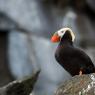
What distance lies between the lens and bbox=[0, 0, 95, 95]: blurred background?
16859 millimetres

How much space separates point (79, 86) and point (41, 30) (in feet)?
35.2

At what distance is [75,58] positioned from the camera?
7203 mm

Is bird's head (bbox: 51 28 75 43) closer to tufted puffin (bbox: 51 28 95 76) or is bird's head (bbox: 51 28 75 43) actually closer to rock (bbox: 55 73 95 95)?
tufted puffin (bbox: 51 28 95 76)

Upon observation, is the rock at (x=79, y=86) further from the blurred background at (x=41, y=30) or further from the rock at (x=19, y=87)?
the blurred background at (x=41, y=30)

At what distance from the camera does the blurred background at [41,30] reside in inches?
664

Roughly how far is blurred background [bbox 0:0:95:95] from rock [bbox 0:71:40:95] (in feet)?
30.6

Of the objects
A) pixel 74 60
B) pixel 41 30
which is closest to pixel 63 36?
pixel 74 60

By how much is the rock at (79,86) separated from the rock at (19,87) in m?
0.88

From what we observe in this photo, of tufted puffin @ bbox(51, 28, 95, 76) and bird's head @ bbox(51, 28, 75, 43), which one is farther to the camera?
bird's head @ bbox(51, 28, 75, 43)

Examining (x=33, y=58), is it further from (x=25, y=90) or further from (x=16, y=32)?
(x=25, y=90)

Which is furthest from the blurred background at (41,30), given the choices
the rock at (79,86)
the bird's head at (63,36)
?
the rock at (79,86)

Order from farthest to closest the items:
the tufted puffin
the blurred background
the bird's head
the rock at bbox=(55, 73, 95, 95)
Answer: the blurred background < the bird's head < the tufted puffin < the rock at bbox=(55, 73, 95, 95)

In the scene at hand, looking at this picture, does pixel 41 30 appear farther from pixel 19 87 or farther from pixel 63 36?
pixel 19 87

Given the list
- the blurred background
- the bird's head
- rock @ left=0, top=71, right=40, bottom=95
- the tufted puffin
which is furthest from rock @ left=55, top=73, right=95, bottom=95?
the blurred background
